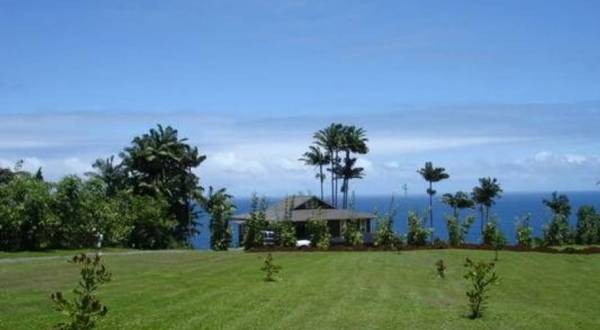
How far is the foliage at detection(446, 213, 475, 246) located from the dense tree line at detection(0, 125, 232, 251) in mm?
14518

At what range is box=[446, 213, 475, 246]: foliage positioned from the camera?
140 feet

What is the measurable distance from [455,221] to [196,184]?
28979mm

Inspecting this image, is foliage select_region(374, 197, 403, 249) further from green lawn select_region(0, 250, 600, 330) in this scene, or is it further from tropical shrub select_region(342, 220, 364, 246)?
green lawn select_region(0, 250, 600, 330)

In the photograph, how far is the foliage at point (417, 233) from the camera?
140ft

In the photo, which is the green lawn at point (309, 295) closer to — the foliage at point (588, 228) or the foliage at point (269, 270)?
the foliage at point (269, 270)

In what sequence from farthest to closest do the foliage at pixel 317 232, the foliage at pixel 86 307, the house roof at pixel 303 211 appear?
the house roof at pixel 303 211 < the foliage at pixel 317 232 < the foliage at pixel 86 307

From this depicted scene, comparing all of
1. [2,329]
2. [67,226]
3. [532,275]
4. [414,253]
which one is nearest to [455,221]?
[414,253]

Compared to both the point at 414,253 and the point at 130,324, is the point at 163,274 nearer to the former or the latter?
the point at 130,324

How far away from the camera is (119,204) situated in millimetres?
45844

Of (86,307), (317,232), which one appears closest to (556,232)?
(317,232)

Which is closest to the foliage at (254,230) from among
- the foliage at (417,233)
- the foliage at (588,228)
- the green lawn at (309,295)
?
the foliage at (417,233)

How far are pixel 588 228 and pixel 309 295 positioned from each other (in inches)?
1547

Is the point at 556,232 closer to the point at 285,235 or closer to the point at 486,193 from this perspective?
the point at 285,235

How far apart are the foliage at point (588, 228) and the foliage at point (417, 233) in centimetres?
1460
